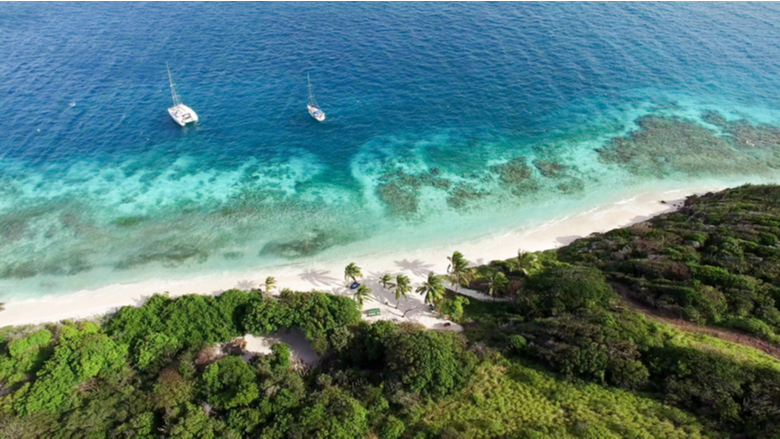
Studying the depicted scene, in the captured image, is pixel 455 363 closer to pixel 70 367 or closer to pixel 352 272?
pixel 352 272

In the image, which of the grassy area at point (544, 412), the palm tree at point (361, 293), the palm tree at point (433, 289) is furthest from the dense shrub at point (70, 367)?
the palm tree at point (433, 289)

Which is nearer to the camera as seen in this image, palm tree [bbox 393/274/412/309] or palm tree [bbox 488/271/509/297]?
palm tree [bbox 393/274/412/309]

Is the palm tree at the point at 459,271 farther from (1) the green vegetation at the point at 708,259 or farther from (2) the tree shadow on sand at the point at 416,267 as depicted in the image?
(1) the green vegetation at the point at 708,259

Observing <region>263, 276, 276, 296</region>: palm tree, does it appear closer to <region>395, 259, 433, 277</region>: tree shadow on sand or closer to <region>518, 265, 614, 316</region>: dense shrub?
<region>395, 259, 433, 277</region>: tree shadow on sand

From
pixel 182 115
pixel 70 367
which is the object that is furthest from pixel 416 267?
pixel 182 115

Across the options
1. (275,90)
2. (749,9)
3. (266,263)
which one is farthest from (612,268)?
(749,9)

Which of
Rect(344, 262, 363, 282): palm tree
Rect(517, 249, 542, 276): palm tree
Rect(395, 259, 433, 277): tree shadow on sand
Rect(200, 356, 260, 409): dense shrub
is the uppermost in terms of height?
Rect(517, 249, 542, 276): palm tree

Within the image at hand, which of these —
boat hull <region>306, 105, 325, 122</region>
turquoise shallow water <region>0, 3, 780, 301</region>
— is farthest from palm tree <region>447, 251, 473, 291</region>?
boat hull <region>306, 105, 325, 122</region>
